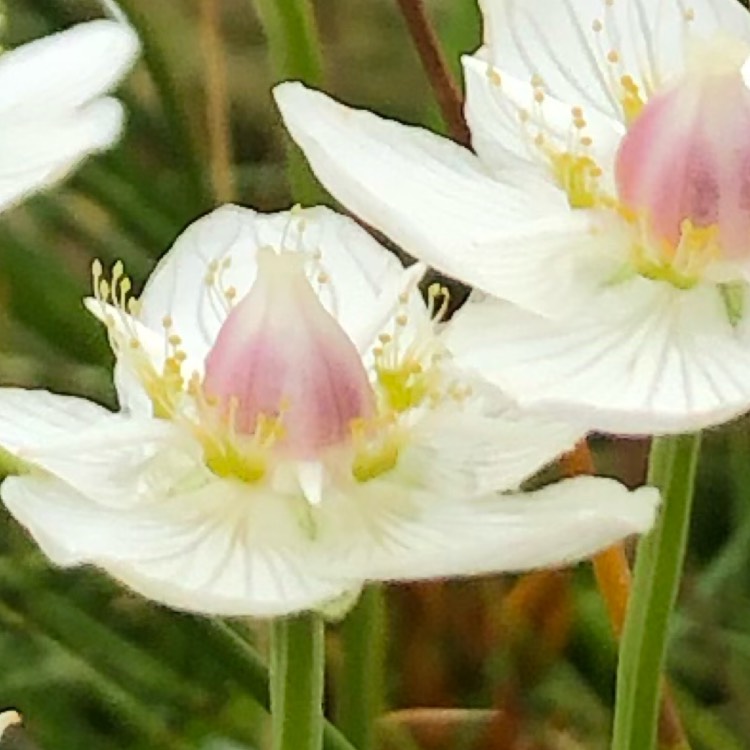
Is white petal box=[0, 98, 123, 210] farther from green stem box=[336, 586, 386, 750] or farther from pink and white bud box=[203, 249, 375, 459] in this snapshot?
green stem box=[336, 586, 386, 750]

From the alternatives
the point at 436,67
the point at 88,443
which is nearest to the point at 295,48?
the point at 436,67

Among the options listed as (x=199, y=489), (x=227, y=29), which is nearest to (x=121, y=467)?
(x=199, y=489)

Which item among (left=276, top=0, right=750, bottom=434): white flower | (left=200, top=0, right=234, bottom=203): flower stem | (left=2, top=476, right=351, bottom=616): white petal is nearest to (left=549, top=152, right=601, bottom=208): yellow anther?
(left=276, top=0, right=750, bottom=434): white flower

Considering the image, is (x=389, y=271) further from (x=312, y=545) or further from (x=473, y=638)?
(x=473, y=638)

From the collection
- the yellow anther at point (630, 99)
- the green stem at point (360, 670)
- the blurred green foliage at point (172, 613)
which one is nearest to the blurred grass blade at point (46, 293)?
the blurred green foliage at point (172, 613)

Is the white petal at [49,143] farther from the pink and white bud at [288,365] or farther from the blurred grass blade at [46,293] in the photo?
the blurred grass blade at [46,293]

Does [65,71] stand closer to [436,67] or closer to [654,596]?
[436,67]
